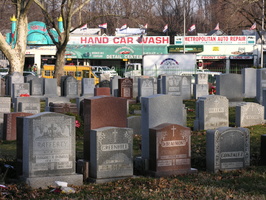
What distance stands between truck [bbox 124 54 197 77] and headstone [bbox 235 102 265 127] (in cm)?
2653

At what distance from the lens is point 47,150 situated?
30.0ft

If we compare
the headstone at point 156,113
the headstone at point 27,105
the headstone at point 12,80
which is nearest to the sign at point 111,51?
the headstone at point 12,80

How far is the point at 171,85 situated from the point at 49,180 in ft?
53.3

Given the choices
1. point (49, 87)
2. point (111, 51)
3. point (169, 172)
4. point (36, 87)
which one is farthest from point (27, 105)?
point (111, 51)

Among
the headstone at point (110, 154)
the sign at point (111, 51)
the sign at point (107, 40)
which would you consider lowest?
the headstone at point (110, 154)

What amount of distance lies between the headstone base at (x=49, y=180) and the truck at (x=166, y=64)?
34.1 meters

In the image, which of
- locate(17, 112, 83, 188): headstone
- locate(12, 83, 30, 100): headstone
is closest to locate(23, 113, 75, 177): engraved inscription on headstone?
locate(17, 112, 83, 188): headstone

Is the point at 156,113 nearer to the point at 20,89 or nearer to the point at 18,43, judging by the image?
the point at 20,89

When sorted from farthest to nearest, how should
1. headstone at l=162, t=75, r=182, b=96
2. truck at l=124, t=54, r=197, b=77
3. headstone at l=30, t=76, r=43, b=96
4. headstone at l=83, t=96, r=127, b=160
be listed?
truck at l=124, t=54, r=197, b=77 → headstone at l=30, t=76, r=43, b=96 → headstone at l=162, t=75, r=182, b=96 → headstone at l=83, t=96, r=127, b=160

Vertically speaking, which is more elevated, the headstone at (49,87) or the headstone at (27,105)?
the headstone at (49,87)

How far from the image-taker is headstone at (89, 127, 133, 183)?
9453 mm

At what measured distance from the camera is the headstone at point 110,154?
31.0 ft

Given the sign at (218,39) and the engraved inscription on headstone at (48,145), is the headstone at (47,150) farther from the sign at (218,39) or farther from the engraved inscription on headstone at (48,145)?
the sign at (218,39)

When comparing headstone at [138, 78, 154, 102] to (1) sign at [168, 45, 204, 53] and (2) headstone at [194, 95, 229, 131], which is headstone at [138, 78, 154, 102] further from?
(1) sign at [168, 45, 204, 53]
